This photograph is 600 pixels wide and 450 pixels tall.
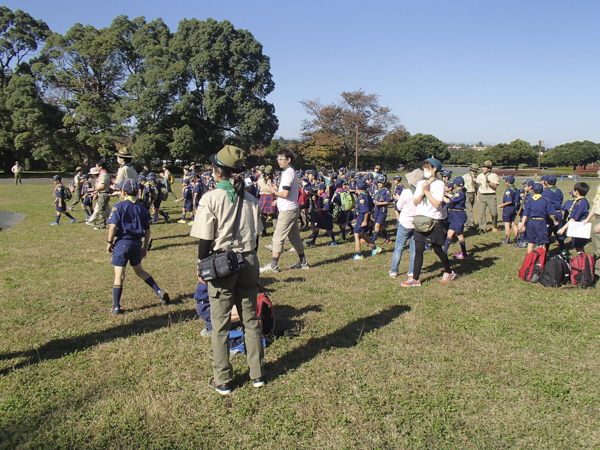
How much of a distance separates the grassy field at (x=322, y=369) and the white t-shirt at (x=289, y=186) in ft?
4.30

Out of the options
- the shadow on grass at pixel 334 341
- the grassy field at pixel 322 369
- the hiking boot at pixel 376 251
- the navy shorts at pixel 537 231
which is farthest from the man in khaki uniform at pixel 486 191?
the shadow on grass at pixel 334 341

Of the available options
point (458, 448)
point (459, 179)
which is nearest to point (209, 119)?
point (459, 179)

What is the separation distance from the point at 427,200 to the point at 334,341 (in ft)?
9.41

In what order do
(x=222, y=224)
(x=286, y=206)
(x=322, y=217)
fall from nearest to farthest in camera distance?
(x=222, y=224) → (x=286, y=206) → (x=322, y=217)

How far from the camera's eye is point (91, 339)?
4484 millimetres

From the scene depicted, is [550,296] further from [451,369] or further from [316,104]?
[316,104]

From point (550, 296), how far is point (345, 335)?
359cm

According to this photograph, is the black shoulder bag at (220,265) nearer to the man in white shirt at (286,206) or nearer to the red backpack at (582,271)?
the man in white shirt at (286,206)

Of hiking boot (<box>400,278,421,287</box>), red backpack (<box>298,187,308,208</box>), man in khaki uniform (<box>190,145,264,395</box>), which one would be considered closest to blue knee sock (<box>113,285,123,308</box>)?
man in khaki uniform (<box>190,145,264,395</box>)

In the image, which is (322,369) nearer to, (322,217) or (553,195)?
(322,217)

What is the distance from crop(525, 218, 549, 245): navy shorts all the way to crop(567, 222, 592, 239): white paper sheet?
599mm

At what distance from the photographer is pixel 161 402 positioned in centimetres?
331

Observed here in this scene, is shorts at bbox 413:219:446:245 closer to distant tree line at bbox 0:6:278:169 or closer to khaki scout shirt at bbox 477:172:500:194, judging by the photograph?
khaki scout shirt at bbox 477:172:500:194

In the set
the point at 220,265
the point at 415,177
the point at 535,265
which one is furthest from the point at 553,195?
the point at 220,265
